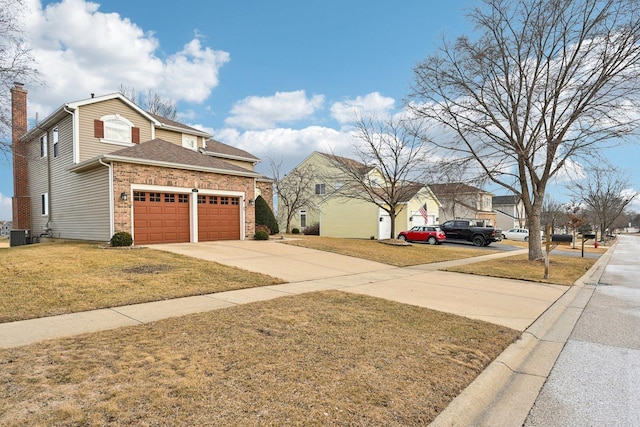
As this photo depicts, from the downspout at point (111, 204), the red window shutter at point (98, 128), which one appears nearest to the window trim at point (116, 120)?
the red window shutter at point (98, 128)

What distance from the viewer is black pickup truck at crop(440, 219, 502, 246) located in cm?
2798

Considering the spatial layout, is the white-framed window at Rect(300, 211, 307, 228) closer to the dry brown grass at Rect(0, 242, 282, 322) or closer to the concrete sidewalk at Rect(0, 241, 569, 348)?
the concrete sidewalk at Rect(0, 241, 569, 348)

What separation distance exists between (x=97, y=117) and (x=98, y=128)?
0.56 m

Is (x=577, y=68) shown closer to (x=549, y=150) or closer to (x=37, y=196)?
(x=549, y=150)

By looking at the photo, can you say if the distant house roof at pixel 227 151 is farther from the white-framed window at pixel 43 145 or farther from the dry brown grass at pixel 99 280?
the dry brown grass at pixel 99 280

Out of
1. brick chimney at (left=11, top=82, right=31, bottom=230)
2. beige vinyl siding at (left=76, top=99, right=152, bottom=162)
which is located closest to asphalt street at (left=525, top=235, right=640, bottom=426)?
beige vinyl siding at (left=76, top=99, right=152, bottom=162)

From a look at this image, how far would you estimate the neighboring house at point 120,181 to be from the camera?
618 inches

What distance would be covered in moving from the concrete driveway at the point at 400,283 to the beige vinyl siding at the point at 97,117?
325 inches

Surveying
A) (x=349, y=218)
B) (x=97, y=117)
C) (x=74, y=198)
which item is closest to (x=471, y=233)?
(x=349, y=218)

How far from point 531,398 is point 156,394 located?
354cm

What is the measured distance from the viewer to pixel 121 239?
558 inches

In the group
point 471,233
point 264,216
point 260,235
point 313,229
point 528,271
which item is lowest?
point 528,271

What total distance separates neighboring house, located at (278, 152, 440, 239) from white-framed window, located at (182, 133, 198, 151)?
1190 centimetres

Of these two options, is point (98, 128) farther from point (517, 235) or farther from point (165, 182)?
point (517, 235)
